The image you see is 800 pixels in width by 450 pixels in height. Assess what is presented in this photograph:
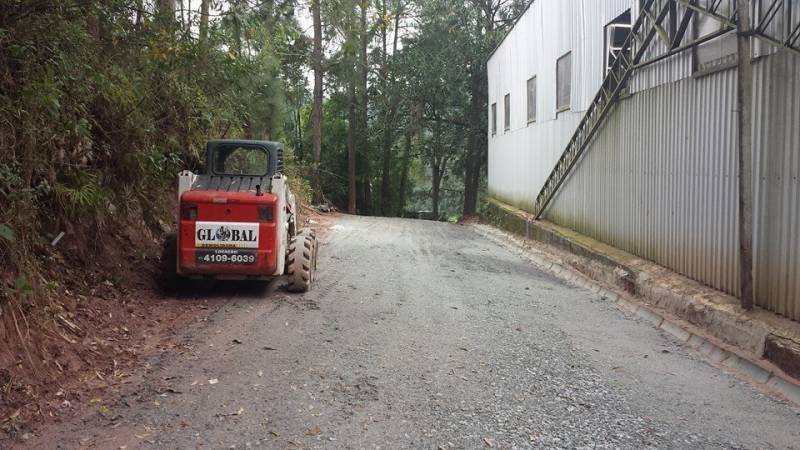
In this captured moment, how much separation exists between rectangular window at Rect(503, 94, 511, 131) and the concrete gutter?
33.2 feet

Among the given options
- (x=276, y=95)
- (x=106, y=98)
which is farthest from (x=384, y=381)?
(x=276, y=95)

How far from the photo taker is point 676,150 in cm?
877

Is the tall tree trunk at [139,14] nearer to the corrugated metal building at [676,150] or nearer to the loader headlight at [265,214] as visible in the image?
the loader headlight at [265,214]

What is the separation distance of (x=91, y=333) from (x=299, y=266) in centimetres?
300

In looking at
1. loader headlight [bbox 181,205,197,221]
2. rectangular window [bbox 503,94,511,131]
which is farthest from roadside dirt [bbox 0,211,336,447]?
rectangular window [bbox 503,94,511,131]

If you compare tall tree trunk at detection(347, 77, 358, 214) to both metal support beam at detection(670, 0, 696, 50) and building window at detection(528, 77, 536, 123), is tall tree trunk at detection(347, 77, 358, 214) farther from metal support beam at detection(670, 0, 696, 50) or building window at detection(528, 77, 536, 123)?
metal support beam at detection(670, 0, 696, 50)

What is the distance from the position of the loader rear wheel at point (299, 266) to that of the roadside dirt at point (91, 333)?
683mm

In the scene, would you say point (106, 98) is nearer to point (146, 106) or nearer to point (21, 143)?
point (146, 106)

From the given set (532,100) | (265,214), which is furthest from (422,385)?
(532,100)

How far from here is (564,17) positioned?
1502 cm

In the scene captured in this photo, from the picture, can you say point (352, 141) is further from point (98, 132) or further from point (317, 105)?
point (98, 132)

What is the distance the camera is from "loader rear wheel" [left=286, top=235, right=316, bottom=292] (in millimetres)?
8539

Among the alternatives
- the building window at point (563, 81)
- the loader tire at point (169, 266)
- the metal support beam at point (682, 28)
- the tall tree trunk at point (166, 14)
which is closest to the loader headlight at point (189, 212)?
the loader tire at point (169, 266)

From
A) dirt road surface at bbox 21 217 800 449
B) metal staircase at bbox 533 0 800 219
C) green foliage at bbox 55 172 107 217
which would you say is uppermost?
metal staircase at bbox 533 0 800 219
